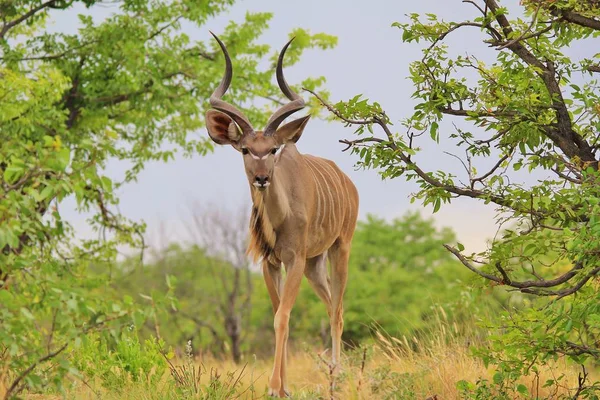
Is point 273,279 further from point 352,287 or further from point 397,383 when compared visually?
point 352,287

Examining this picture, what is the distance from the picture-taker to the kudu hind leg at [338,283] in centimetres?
973

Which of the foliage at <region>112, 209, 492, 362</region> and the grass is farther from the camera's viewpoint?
the foliage at <region>112, 209, 492, 362</region>

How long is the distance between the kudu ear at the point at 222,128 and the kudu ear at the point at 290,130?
38 centimetres

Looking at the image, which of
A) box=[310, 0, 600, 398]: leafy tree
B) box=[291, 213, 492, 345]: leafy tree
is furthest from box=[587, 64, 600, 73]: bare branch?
box=[291, 213, 492, 345]: leafy tree

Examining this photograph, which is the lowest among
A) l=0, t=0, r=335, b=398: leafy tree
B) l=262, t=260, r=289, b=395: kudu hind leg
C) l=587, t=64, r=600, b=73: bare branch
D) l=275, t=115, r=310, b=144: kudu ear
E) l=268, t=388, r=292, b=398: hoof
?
l=268, t=388, r=292, b=398: hoof

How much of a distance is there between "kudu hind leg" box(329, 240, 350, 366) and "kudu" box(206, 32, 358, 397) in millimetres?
140

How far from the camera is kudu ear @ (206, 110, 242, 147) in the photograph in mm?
8180

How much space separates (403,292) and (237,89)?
1968 centimetres

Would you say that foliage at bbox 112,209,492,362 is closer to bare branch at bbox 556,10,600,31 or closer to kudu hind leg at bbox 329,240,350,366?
kudu hind leg at bbox 329,240,350,366

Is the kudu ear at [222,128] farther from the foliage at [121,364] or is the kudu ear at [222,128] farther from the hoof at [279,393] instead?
the hoof at [279,393]

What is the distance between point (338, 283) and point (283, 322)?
6.54 feet

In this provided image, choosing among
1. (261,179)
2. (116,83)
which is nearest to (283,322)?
(261,179)

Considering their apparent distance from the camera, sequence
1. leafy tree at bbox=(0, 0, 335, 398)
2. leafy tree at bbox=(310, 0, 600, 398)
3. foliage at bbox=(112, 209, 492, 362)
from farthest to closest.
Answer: foliage at bbox=(112, 209, 492, 362) < leafy tree at bbox=(0, 0, 335, 398) < leafy tree at bbox=(310, 0, 600, 398)

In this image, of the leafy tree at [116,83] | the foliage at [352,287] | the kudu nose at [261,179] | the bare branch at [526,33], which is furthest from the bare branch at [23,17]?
the foliage at [352,287]
